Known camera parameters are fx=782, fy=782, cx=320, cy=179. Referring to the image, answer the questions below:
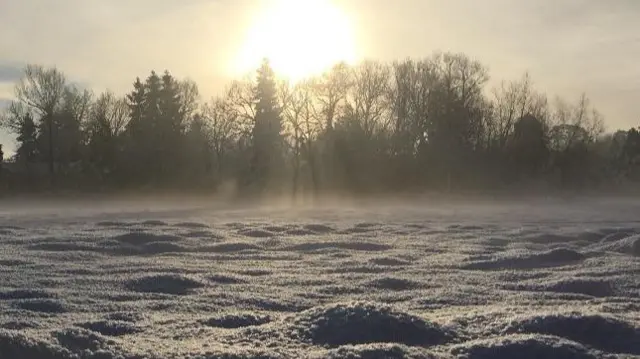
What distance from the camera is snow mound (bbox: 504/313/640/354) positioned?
8.35 m

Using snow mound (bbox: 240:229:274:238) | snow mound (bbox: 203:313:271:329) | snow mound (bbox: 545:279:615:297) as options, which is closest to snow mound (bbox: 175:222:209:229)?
snow mound (bbox: 240:229:274:238)

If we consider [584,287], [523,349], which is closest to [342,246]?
[584,287]

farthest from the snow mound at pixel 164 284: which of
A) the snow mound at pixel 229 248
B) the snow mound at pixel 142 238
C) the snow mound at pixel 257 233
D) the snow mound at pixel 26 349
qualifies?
the snow mound at pixel 257 233

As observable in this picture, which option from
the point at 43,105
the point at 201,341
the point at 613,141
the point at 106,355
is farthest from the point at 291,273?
the point at 613,141

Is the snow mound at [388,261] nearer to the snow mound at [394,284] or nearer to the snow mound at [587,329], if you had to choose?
the snow mound at [394,284]

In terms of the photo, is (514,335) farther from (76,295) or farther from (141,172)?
(141,172)

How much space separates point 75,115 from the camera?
65312mm

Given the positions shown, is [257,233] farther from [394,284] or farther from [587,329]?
[587,329]

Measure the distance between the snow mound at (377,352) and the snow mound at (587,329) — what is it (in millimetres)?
1554

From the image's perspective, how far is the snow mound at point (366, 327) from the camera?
8.18 m

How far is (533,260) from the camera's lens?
16.2 m

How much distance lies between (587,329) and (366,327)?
249cm

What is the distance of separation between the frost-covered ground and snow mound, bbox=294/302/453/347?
2 centimetres

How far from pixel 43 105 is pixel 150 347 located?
2353 inches
